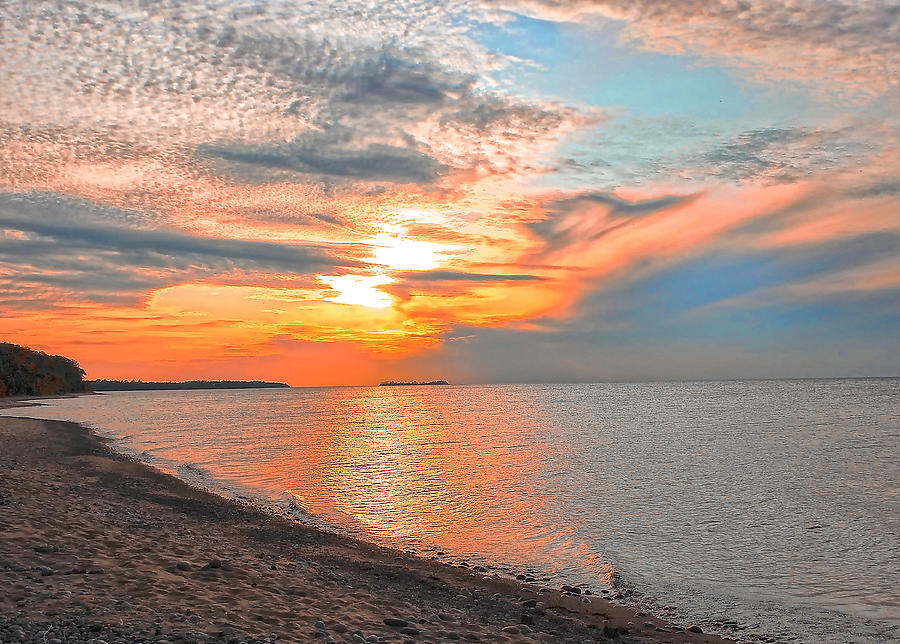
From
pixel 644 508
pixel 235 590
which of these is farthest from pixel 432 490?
pixel 235 590

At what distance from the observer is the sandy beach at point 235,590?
8.51m

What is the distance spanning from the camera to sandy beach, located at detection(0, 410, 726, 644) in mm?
8508

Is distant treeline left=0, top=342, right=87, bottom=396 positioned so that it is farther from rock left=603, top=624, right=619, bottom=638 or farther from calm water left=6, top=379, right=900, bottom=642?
rock left=603, top=624, right=619, bottom=638

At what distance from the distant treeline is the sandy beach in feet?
519

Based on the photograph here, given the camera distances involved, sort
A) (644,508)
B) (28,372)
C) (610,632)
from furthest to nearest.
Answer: (28,372) < (644,508) < (610,632)

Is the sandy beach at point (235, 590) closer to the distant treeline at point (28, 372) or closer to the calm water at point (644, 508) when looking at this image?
the calm water at point (644, 508)

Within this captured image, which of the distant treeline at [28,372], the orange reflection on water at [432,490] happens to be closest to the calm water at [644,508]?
the orange reflection on water at [432,490]

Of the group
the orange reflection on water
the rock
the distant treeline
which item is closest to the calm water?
the orange reflection on water

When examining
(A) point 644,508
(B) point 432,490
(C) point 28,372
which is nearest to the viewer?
(A) point 644,508

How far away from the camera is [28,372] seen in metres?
158

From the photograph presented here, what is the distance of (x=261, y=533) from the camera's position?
664 inches

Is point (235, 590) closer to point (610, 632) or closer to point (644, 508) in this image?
point (610, 632)

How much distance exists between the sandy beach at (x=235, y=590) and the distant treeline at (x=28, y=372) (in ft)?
519

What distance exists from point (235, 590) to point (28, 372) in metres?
180
